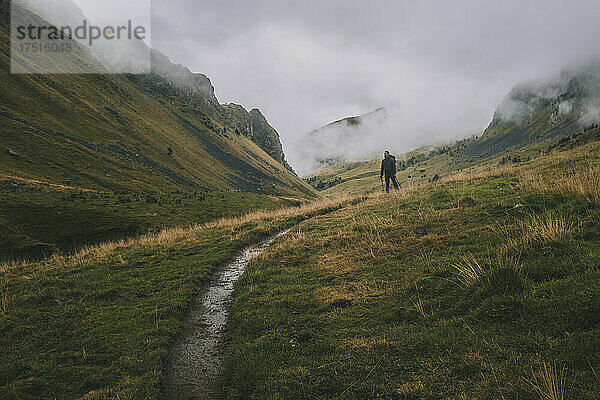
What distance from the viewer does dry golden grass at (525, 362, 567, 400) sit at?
13.3 feet

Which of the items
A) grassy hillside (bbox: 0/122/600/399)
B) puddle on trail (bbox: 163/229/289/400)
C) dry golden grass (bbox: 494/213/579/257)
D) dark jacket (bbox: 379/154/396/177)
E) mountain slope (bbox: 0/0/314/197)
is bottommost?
puddle on trail (bbox: 163/229/289/400)

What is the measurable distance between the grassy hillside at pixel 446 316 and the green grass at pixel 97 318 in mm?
2425

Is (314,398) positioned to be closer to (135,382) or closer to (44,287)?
(135,382)

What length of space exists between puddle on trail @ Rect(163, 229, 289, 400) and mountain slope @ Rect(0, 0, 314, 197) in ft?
134

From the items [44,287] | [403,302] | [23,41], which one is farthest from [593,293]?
[23,41]

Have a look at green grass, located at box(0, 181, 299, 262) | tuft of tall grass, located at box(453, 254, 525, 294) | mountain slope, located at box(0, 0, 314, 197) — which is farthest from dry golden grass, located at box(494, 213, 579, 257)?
mountain slope, located at box(0, 0, 314, 197)

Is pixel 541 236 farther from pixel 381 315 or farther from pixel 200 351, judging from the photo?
pixel 200 351

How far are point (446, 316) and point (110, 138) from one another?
7932 centimetres

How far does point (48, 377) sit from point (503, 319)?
34.8ft

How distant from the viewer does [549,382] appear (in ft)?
13.5

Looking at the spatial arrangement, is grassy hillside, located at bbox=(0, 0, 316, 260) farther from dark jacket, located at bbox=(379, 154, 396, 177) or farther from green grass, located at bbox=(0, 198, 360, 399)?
dark jacket, located at bbox=(379, 154, 396, 177)

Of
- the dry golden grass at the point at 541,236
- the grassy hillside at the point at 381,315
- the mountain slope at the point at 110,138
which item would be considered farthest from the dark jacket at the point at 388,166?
the mountain slope at the point at 110,138

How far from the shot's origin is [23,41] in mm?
87812

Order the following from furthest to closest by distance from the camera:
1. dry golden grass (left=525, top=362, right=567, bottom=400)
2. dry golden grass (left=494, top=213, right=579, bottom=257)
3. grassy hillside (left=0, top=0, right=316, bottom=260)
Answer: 1. grassy hillside (left=0, top=0, right=316, bottom=260)
2. dry golden grass (left=494, top=213, right=579, bottom=257)
3. dry golden grass (left=525, top=362, right=567, bottom=400)
